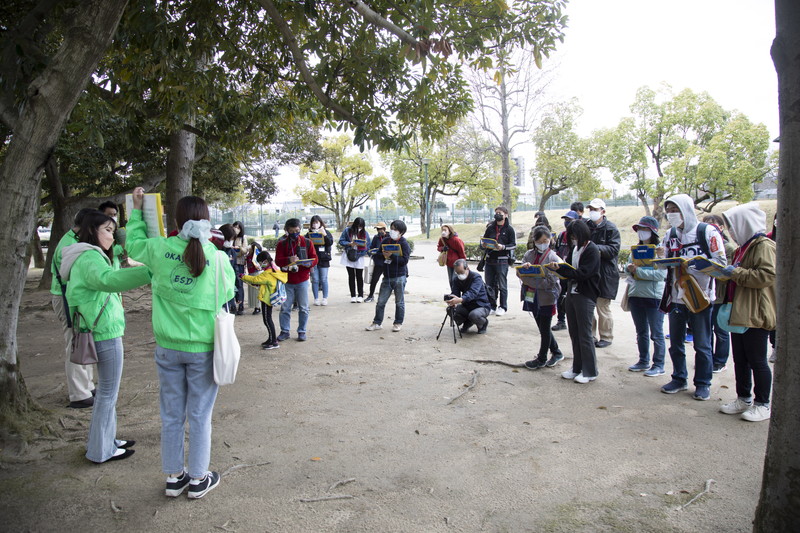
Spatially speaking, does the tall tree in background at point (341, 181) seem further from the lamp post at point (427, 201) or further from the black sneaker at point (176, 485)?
the black sneaker at point (176, 485)

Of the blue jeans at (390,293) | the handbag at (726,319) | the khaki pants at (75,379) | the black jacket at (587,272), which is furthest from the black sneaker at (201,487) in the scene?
the blue jeans at (390,293)

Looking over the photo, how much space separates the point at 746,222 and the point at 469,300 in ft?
13.0

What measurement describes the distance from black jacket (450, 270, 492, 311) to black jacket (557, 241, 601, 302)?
2385 mm

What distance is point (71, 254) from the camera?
354cm

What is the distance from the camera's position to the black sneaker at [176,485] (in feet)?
10.5

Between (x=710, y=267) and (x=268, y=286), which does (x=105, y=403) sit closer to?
(x=268, y=286)

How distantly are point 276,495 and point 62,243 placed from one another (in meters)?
2.89

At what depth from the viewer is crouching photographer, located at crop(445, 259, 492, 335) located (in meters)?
7.62

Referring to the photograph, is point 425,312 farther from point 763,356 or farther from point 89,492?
point 89,492

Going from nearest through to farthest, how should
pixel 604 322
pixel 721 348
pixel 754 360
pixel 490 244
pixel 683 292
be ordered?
pixel 754 360 < pixel 683 292 < pixel 721 348 < pixel 604 322 < pixel 490 244

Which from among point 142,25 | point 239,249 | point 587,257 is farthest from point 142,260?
point 239,249

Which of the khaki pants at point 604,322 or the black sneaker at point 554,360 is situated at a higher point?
the khaki pants at point 604,322

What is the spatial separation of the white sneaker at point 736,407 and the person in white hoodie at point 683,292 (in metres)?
0.33

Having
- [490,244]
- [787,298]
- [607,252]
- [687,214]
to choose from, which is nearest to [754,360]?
[687,214]
